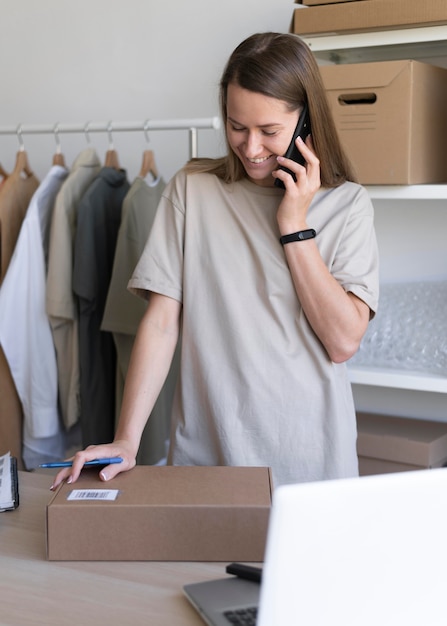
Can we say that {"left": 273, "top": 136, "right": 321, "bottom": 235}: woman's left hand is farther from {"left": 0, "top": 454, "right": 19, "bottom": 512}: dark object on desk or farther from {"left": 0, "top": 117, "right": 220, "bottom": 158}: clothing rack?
{"left": 0, "top": 117, "right": 220, "bottom": 158}: clothing rack

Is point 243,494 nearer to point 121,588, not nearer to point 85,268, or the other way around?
point 121,588

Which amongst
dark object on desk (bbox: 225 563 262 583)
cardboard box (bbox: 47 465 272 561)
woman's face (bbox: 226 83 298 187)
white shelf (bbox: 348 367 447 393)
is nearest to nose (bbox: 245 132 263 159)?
woman's face (bbox: 226 83 298 187)

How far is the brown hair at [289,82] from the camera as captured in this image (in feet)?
5.07

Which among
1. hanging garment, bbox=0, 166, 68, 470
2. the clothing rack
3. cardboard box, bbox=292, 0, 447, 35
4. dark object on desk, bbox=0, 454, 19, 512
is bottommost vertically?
hanging garment, bbox=0, 166, 68, 470

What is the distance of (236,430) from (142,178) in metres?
1.16

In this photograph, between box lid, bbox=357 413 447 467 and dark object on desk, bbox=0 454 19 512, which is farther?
box lid, bbox=357 413 447 467

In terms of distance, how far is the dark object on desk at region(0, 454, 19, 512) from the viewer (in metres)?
1.42

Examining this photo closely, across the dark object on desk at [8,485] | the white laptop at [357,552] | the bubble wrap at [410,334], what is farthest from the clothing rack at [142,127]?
the white laptop at [357,552]

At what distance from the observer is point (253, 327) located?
5.34 feet

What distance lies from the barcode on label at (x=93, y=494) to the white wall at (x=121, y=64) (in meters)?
1.69

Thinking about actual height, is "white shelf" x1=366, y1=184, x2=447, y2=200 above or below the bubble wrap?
above

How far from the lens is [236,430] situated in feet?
5.35

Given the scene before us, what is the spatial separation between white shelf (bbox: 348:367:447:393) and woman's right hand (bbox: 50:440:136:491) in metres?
0.98

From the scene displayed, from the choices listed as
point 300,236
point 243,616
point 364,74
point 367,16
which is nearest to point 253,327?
point 300,236
